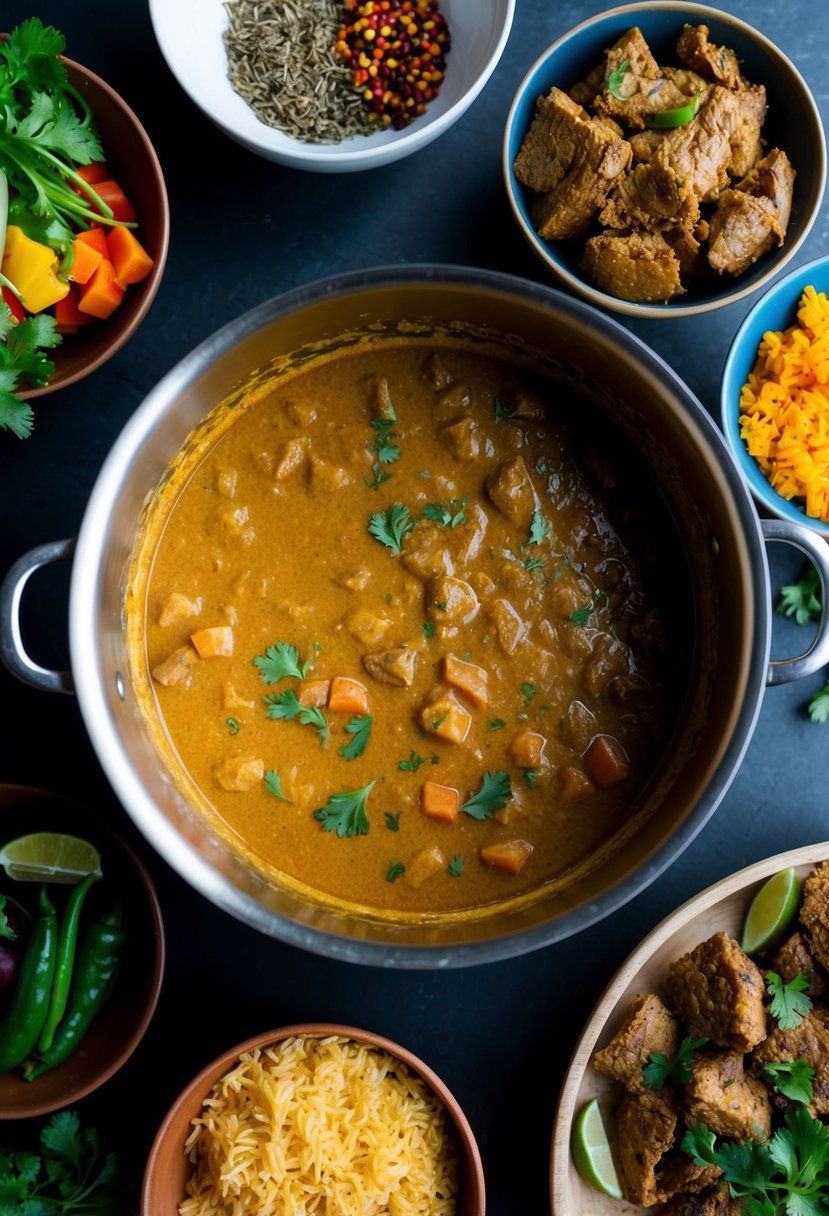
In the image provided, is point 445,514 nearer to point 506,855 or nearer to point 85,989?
point 506,855

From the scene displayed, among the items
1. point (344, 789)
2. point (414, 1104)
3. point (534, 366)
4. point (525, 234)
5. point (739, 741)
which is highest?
point (525, 234)

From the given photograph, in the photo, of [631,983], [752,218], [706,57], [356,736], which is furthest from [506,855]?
[706,57]

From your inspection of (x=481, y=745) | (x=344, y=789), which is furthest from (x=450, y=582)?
(x=344, y=789)

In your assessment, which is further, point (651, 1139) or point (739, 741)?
point (651, 1139)

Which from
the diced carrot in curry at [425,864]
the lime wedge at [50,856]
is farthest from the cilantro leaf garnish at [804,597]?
the lime wedge at [50,856]

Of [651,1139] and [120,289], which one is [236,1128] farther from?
[120,289]

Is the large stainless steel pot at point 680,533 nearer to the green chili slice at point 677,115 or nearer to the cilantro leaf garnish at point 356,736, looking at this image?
the cilantro leaf garnish at point 356,736

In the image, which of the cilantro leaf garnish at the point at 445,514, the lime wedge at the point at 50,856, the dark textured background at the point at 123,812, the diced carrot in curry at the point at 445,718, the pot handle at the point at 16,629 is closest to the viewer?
the pot handle at the point at 16,629
